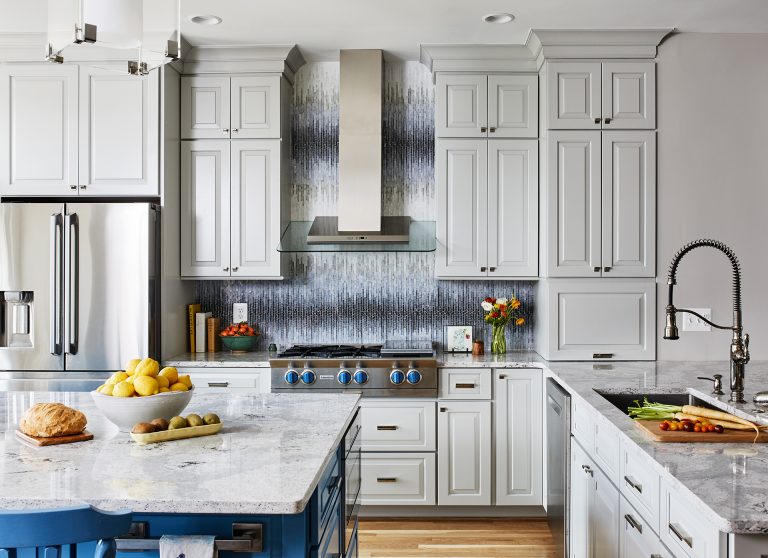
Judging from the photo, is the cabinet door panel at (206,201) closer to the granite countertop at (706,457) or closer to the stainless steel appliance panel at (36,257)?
the stainless steel appliance panel at (36,257)

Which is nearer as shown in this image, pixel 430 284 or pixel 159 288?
pixel 159 288

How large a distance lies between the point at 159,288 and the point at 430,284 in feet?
5.59

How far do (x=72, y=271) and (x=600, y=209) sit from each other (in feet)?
9.79

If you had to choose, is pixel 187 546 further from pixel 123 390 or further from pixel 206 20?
pixel 206 20

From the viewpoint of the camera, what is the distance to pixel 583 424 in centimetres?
291

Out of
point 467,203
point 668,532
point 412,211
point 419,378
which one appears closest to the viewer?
point 668,532

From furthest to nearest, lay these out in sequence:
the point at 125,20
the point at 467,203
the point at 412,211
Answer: the point at 412,211, the point at 467,203, the point at 125,20

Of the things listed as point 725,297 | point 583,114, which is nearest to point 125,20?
point 583,114

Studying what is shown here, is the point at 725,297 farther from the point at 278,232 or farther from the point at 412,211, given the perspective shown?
the point at 278,232

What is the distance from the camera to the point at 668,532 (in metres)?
1.81

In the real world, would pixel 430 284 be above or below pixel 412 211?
below

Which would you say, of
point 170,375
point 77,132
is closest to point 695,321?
point 170,375

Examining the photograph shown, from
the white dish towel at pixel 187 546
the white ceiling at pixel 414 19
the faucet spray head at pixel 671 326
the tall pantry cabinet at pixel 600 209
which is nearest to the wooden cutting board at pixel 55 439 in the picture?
the white dish towel at pixel 187 546

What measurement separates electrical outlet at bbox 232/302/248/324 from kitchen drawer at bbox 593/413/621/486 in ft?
8.46
